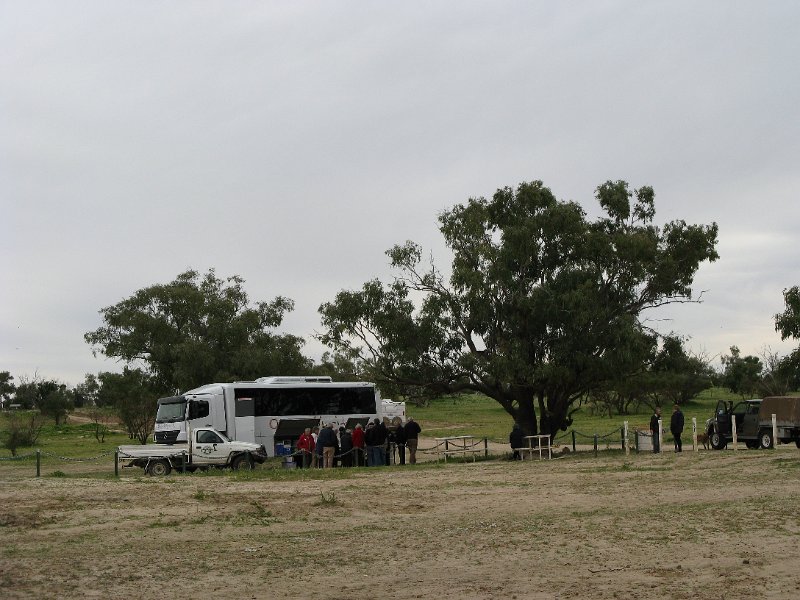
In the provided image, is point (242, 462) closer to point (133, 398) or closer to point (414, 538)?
point (414, 538)

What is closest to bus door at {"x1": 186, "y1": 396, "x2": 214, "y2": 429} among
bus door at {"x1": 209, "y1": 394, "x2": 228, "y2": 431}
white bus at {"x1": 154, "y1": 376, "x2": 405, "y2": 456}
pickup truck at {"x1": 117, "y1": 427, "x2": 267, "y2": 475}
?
white bus at {"x1": 154, "y1": 376, "x2": 405, "y2": 456}

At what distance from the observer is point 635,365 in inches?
1352

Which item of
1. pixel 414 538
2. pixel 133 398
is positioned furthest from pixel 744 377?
pixel 414 538

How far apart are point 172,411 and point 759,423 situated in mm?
19957

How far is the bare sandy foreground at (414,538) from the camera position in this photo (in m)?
11.2

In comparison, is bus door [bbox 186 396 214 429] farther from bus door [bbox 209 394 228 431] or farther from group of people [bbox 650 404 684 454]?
group of people [bbox 650 404 684 454]

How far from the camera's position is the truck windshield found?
115ft

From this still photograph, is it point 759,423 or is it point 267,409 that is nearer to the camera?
point 759,423

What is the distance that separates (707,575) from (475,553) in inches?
120

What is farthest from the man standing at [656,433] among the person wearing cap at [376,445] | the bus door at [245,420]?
the bus door at [245,420]

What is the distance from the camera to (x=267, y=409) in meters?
35.7

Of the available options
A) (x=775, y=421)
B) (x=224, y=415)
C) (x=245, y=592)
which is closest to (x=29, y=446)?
(x=224, y=415)

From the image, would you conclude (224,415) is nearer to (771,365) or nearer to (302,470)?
(302,470)

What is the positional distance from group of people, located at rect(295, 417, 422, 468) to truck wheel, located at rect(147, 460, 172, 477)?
162 inches
